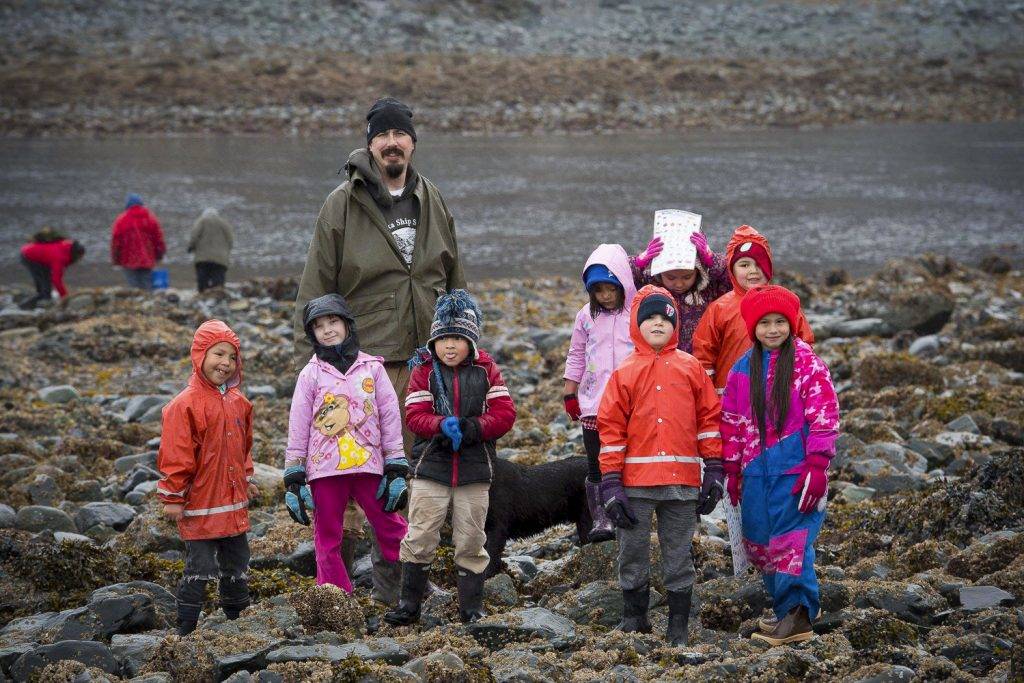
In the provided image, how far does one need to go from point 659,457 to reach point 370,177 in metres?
2.09

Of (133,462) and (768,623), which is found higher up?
(133,462)

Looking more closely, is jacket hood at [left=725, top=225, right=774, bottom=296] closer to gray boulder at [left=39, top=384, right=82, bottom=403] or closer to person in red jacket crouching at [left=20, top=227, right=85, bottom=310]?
gray boulder at [left=39, top=384, right=82, bottom=403]

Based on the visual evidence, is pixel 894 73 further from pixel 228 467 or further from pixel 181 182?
pixel 228 467

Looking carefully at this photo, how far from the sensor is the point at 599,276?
637 centimetres

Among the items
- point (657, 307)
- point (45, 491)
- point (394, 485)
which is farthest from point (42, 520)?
point (657, 307)

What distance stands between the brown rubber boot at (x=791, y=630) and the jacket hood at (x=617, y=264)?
6.06ft

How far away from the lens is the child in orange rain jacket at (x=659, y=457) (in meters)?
5.52

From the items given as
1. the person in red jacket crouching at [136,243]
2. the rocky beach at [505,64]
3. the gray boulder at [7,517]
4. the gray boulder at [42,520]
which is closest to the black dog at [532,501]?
the gray boulder at [42,520]

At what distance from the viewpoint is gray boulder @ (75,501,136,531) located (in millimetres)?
7637

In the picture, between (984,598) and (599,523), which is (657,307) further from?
(984,598)

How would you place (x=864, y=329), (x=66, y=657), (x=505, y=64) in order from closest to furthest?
(x=66, y=657), (x=864, y=329), (x=505, y=64)

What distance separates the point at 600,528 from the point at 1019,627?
7.09 ft

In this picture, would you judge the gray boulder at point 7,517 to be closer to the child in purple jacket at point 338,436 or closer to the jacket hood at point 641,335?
the child in purple jacket at point 338,436

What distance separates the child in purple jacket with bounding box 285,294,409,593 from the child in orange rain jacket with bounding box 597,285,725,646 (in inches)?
43.4
